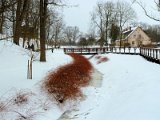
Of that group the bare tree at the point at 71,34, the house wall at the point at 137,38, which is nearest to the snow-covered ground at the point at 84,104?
the house wall at the point at 137,38

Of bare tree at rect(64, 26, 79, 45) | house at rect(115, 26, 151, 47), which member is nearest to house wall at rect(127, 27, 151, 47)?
house at rect(115, 26, 151, 47)

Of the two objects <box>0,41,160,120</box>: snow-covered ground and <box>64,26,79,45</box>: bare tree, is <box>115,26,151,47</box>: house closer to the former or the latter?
<box>64,26,79,45</box>: bare tree

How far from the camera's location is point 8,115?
10.6m

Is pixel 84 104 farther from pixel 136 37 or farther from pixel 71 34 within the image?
pixel 71 34

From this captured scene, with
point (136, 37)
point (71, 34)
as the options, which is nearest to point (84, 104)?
point (136, 37)

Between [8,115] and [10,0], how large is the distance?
4.13 m

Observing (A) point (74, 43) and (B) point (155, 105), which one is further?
(A) point (74, 43)

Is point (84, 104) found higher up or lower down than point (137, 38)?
lower down

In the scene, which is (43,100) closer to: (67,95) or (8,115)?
(67,95)

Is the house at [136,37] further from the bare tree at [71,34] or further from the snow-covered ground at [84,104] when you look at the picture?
the snow-covered ground at [84,104]

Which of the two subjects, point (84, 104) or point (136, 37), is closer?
point (84, 104)

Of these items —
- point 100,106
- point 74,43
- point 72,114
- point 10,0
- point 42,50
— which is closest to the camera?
point 10,0

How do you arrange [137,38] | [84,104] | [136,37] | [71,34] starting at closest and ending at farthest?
1. [84,104]
2. [137,38]
3. [136,37]
4. [71,34]

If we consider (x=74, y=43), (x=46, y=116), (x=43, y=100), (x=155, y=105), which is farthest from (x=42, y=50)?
(x=74, y=43)
